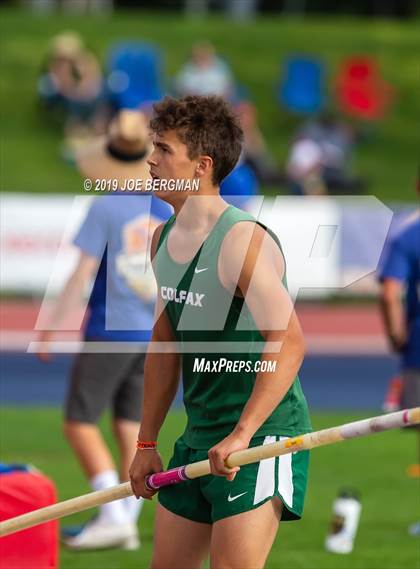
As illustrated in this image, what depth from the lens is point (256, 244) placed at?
15.5 ft

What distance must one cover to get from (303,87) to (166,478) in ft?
86.4

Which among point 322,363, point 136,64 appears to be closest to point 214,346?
point 322,363

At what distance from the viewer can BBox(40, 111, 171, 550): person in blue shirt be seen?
7516mm

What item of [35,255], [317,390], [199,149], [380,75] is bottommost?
Answer: [199,149]

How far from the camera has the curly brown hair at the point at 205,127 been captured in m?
4.84

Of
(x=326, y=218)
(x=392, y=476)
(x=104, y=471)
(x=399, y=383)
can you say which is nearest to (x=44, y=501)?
(x=104, y=471)

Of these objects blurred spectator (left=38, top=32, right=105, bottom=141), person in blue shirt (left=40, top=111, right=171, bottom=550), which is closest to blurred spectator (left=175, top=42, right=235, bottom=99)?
blurred spectator (left=38, top=32, right=105, bottom=141)

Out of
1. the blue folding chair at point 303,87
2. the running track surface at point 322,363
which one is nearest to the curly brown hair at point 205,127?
the running track surface at point 322,363

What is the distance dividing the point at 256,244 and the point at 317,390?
996 cm

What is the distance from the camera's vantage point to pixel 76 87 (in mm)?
25688

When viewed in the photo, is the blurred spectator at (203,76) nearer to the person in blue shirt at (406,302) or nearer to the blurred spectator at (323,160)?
the blurred spectator at (323,160)

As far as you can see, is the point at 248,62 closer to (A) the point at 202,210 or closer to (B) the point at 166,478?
(A) the point at 202,210

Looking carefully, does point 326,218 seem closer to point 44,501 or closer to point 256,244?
point 44,501

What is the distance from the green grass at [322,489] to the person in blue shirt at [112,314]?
0.26 metres
